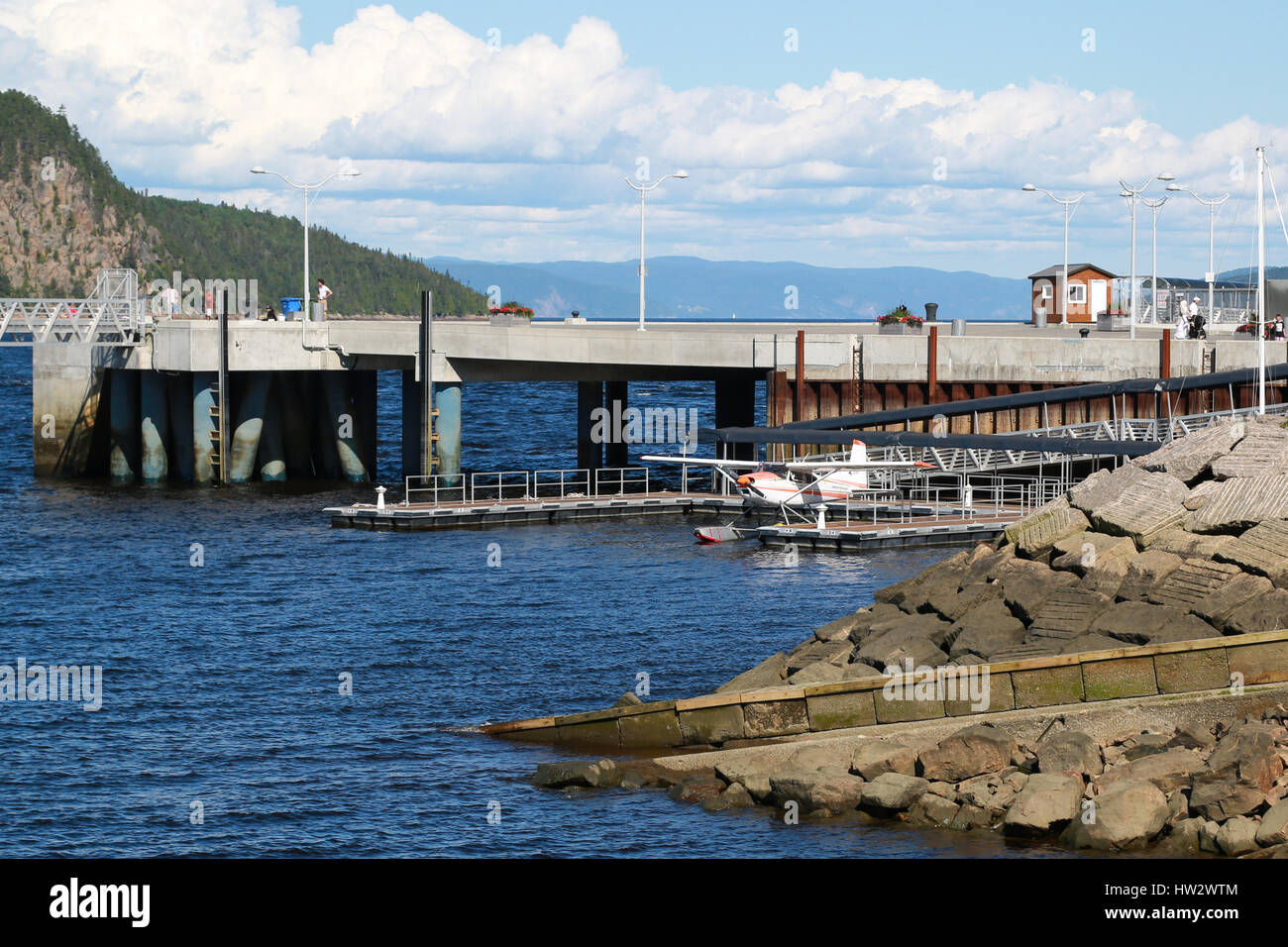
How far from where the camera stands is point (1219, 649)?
27109 millimetres

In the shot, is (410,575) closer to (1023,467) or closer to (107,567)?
(107,567)

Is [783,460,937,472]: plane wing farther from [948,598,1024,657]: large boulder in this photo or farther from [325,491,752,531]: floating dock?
[948,598,1024,657]: large boulder

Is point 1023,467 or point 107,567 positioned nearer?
point 107,567

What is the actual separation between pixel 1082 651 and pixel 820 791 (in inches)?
231

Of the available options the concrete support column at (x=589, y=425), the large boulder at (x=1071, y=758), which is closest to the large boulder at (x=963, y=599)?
the large boulder at (x=1071, y=758)

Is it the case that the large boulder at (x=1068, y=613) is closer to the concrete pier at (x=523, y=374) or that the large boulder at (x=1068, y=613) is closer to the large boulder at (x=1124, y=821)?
the large boulder at (x=1124, y=821)

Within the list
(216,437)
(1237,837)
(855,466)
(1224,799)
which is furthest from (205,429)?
(1237,837)

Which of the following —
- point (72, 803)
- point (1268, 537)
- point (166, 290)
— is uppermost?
point (166, 290)

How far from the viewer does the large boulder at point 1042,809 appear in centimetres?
2366

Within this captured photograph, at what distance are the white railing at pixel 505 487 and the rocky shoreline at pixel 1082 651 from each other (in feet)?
90.6

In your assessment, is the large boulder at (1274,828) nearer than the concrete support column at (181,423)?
Yes
